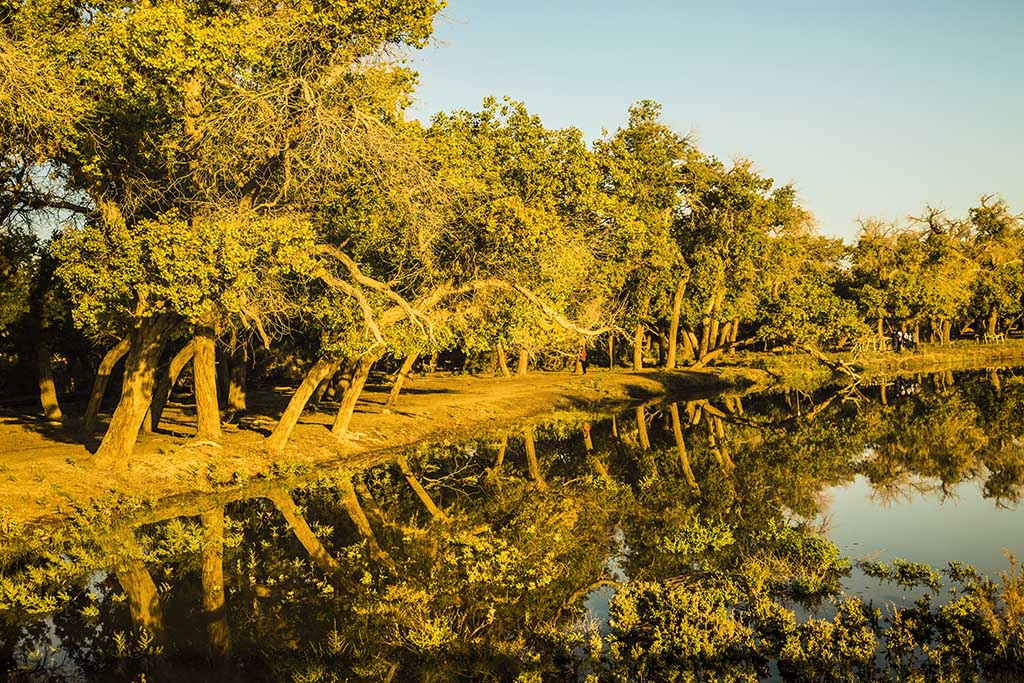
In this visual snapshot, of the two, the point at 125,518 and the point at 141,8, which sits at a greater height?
the point at 141,8

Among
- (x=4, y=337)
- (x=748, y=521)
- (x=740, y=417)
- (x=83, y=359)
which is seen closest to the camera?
(x=748, y=521)

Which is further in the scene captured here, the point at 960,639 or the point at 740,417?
the point at 740,417

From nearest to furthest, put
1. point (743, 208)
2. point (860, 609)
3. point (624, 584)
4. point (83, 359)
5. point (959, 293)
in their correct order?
point (860, 609) < point (624, 584) < point (83, 359) < point (743, 208) < point (959, 293)

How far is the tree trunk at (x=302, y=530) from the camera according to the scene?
17.2 meters

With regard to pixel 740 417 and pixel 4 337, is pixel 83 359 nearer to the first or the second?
pixel 4 337

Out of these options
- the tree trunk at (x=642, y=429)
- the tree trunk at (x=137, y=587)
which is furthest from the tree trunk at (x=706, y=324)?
the tree trunk at (x=137, y=587)

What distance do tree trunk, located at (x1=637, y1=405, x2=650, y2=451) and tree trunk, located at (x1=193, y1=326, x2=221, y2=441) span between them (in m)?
15.6

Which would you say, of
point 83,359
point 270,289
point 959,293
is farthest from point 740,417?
point 959,293

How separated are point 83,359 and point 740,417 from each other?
36954mm

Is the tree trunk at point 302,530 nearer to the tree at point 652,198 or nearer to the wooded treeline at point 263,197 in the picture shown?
the wooded treeline at point 263,197

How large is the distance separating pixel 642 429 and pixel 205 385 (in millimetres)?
19314

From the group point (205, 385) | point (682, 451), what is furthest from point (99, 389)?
point (682, 451)

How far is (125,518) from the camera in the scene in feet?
66.8

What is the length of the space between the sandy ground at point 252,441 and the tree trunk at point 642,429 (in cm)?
269
